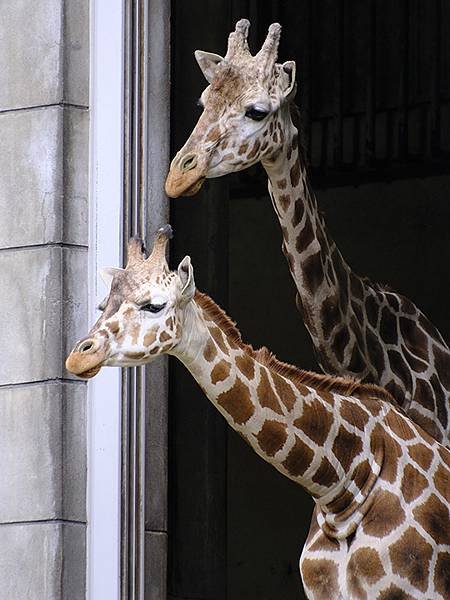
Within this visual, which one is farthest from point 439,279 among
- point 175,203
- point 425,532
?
point 425,532

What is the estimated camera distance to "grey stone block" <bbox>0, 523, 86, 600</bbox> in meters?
7.77

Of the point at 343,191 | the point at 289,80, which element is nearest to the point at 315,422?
the point at 289,80

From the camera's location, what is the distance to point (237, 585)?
480 inches

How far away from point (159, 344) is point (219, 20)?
9.18ft

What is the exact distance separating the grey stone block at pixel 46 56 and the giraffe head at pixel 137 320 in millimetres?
1831

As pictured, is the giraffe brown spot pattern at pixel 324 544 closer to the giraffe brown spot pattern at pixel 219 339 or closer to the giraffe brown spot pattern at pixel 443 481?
the giraffe brown spot pattern at pixel 443 481

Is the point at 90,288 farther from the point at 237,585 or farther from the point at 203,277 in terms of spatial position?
the point at 237,585

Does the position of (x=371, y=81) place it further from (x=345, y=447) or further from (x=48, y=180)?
(x=345, y=447)

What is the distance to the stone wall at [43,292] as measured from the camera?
784 centimetres

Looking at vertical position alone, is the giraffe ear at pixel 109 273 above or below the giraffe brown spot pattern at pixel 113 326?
above

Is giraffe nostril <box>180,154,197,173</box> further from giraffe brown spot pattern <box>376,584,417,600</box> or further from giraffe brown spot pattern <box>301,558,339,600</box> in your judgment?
giraffe brown spot pattern <box>376,584,417,600</box>

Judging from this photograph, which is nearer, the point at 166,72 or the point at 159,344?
the point at 159,344

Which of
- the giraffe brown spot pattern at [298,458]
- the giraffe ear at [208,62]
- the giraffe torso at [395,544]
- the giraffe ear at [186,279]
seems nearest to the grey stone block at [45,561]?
the giraffe torso at [395,544]

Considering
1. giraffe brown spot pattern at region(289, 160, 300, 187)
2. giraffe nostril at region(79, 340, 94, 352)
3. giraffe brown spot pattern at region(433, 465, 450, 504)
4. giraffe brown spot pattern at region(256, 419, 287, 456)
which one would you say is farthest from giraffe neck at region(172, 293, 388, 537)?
giraffe brown spot pattern at region(289, 160, 300, 187)
